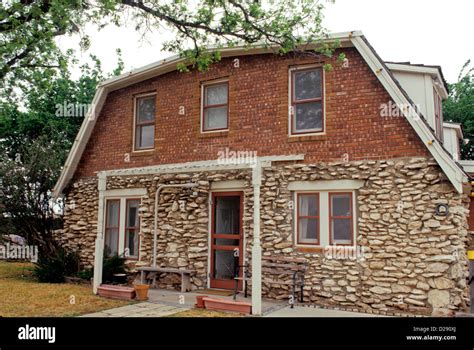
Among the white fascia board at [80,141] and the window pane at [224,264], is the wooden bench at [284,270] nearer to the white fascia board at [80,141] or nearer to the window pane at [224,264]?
the window pane at [224,264]

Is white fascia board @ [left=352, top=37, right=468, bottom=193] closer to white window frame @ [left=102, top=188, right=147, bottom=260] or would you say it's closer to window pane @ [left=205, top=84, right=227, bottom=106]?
window pane @ [left=205, top=84, right=227, bottom=106]

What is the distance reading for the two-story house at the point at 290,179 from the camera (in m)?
8.16

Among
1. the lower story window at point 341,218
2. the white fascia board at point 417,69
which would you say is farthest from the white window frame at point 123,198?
the white fascia board at point 417,69

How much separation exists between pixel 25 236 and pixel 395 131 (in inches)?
475

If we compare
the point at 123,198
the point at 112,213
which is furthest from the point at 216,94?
the point at 112,213

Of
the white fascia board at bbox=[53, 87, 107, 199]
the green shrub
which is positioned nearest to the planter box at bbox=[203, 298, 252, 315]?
the green shrub

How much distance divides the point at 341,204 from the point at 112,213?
23.0 feet

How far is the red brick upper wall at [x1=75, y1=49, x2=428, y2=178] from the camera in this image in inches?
350

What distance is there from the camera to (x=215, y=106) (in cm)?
1107

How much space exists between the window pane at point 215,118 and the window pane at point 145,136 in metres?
1.89

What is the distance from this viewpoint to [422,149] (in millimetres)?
8305

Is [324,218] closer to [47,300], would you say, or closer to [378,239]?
[378,239]

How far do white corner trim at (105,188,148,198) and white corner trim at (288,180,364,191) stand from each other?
4513 mm
